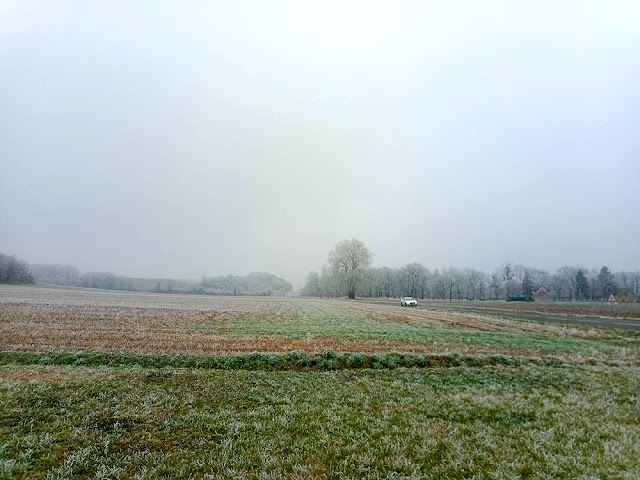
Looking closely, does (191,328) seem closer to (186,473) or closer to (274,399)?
(274,399)

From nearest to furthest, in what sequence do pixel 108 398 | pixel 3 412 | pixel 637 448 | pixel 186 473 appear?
pixel 186 473 → pixel 637 448 → pixel 3 412 → pixel 108 398

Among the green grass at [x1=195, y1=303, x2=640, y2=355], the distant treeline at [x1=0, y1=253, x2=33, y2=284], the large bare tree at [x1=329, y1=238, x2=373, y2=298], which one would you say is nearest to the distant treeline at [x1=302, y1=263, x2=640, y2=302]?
the large bare tree at [x1=329, y1=238, x2=373, y2=298]

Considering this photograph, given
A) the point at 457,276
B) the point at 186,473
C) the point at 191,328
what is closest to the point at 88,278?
the point at 191,328

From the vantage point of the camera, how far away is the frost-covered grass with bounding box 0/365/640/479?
18.1ft

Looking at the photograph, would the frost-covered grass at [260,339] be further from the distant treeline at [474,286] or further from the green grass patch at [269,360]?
the distant treeline at [474,286]

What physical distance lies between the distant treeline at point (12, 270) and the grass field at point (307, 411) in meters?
68.5

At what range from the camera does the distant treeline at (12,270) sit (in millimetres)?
67088

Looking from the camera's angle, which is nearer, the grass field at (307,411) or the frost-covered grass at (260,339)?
the grass field at (307,411)

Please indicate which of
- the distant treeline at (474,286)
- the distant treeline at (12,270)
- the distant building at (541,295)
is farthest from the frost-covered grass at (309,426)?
the distant building at (541,295)

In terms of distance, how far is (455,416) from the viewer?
→ 7848 mm

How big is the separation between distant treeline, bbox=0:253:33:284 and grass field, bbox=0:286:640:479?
225 feet

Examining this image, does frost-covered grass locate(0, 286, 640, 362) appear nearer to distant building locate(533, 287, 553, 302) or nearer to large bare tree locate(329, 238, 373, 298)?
large bare tree locate(329, 238, 373, 298)

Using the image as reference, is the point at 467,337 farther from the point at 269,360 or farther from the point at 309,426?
the point at 309,426

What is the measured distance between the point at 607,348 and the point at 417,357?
11.9 m
